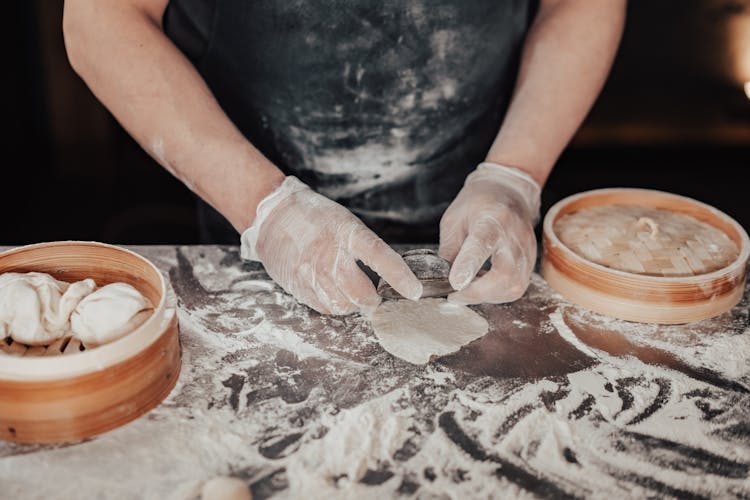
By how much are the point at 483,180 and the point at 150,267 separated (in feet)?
2.99

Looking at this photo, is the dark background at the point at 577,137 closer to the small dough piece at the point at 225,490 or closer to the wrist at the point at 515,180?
the wrist at the point at 515,180

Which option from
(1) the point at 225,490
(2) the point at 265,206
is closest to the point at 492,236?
(2) the point at 265,206

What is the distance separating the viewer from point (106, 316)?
1.28 m

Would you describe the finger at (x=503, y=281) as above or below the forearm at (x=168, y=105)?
below

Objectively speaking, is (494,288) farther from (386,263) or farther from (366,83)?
(366,83)

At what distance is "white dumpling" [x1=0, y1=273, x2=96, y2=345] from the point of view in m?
1.28

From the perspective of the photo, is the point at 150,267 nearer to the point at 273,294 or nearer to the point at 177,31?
the point at 273,294

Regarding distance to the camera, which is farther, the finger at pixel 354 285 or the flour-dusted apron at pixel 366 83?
the flour-dusted apron at pixel 366 83

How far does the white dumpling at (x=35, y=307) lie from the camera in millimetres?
1282

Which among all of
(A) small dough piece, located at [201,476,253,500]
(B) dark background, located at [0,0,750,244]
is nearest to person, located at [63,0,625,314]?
(A) small dough piece, located at [201,476,253,500]

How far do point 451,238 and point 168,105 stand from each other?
783 mm

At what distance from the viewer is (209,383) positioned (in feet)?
4.57

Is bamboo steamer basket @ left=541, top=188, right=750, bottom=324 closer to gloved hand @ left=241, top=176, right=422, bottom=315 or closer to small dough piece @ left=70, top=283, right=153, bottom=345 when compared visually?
gloved hand @ left=241, top=176, right=422, bottom=315

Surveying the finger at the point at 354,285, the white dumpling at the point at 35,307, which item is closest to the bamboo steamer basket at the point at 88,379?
the white dumpling at the point at 35,307
